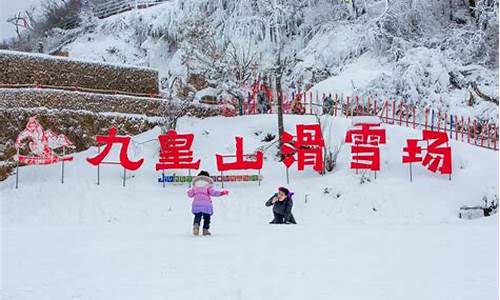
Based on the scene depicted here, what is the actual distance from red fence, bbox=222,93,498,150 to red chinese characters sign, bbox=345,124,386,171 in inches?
78.1

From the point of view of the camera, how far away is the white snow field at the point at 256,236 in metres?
5.04

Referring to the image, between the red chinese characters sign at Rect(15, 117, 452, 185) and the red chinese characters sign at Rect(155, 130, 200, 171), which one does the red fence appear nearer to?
the red chinese characters sign at Rect(15, 117, 452, 185)

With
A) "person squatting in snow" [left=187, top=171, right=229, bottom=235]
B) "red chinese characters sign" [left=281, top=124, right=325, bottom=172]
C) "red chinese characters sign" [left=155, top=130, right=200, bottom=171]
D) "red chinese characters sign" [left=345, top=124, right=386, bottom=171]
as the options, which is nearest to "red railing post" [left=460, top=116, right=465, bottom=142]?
"red chinese characters sign" [left=345, top=124, right=386, bottom=171]

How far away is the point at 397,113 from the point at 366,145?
380 centimetres

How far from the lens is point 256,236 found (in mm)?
8891

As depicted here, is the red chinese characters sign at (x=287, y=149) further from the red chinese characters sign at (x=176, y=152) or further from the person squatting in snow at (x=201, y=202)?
the person squatting in snow at (x=201, y=202)

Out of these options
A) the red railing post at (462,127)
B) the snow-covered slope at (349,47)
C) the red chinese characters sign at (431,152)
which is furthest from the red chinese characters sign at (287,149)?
the snow-covered slope at (349,47)

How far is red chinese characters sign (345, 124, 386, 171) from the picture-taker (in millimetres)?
16297

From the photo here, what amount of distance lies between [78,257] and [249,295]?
2.95m

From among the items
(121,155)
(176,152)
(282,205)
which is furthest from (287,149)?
(282,205)

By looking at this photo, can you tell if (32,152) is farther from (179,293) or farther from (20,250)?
(179,293)

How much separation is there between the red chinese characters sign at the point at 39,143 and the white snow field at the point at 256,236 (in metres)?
0.33

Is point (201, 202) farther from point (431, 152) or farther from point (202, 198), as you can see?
point (431, 152)

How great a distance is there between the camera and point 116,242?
845cm
